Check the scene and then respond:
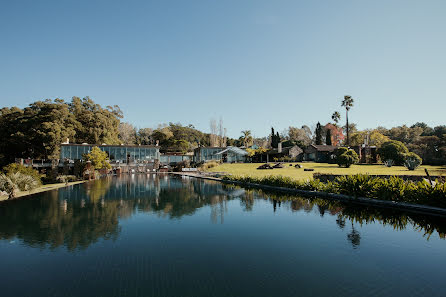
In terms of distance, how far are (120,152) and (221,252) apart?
39.1 m

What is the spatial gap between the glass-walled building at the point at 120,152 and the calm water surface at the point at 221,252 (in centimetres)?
2859

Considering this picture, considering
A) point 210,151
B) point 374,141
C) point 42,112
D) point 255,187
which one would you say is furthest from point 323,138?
point 42,112

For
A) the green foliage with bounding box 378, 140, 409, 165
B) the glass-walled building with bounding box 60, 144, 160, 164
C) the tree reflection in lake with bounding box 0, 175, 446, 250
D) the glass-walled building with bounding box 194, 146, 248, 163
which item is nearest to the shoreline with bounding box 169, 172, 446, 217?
the tree reflection in lake with bounding box 0, 175, 446, 250

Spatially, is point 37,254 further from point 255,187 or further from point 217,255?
point 255,187

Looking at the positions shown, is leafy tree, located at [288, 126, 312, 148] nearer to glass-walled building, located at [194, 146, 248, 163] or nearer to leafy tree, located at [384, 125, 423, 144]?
leafy tree, located at [384, 125, 423, 144]

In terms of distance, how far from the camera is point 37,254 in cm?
638

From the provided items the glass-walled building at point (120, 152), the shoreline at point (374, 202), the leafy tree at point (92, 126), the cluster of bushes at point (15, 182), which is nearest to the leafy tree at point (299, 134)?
the glass-walled building at point (120, 152)

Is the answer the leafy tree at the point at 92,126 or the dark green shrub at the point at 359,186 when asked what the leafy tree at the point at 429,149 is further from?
the leafy tree at the point at 92,126

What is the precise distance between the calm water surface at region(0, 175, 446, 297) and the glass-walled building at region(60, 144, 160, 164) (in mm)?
28589

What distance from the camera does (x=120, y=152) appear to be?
4125 centimetres

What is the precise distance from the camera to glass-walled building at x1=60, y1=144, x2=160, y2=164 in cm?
3697

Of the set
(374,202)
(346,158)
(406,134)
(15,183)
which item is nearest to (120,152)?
(15,183)

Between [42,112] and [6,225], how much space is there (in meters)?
32.7

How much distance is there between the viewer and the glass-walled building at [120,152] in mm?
36969
